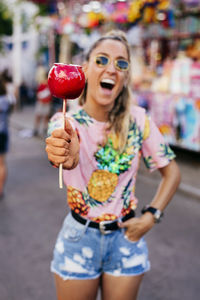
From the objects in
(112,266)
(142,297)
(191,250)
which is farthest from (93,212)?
(191,250)

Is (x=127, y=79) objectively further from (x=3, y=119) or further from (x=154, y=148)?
(x=3, y=119)

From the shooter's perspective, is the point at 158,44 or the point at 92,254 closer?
the point at 92,254

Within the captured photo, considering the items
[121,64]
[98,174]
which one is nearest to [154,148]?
[98,174]

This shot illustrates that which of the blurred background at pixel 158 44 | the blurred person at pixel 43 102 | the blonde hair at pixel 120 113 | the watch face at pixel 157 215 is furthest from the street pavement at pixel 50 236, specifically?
the blurred person at pixel 43 102

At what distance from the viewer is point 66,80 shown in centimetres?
118

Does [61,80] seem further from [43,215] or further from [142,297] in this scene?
[43,215]

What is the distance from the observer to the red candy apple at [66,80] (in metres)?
1.18

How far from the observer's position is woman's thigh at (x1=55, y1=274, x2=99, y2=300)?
5.29 feet

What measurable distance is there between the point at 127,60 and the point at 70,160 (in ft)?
2.26

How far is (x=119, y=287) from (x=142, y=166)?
542 centimetres

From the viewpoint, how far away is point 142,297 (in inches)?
117

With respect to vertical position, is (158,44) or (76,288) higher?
(158,44)

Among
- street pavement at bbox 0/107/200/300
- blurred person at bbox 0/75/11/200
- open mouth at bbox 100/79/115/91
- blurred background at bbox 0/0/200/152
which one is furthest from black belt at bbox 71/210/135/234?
blurred background at bbox 0/0/200/152

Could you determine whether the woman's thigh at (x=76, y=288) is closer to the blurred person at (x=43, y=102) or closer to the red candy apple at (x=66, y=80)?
the red candy apple at (x=66, y=80)
